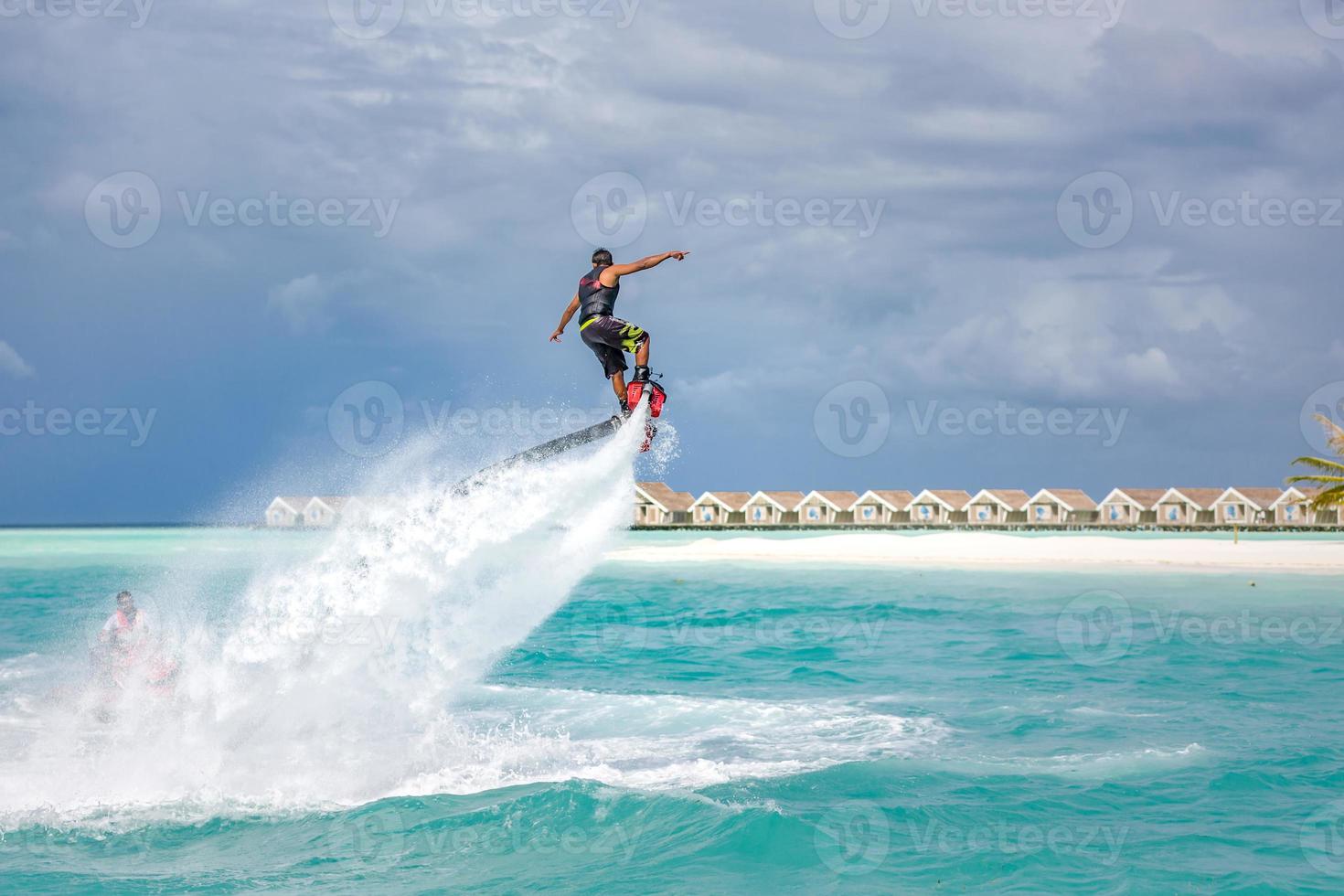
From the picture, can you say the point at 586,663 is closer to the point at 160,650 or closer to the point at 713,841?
the point at 160,650

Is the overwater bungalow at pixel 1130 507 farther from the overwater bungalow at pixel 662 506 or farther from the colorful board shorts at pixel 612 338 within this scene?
the colorful board shorts at pixel 612 338

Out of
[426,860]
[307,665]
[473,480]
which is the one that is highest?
[473,480]

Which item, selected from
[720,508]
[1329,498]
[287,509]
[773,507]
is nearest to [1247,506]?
[773,507]

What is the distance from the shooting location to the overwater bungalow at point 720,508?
130125mm

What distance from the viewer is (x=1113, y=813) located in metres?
13.9

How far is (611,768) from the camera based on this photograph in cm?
1606

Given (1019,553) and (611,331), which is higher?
(611,331)

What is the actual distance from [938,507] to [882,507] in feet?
20.5

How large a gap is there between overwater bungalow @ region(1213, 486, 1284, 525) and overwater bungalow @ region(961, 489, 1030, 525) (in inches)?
781

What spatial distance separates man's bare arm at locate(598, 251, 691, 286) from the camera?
45.0ft

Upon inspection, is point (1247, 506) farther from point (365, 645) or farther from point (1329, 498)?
point (365, 645)

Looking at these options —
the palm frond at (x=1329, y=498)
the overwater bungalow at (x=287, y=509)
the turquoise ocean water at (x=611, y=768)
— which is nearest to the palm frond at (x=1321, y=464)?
the palm frond at (x=1329, y=498)

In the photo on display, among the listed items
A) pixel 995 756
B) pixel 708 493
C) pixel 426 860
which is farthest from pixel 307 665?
pixel 708 493

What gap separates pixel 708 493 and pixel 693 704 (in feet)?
361
